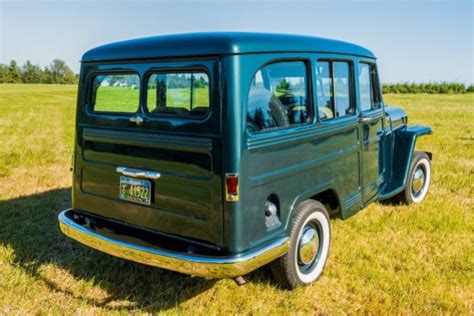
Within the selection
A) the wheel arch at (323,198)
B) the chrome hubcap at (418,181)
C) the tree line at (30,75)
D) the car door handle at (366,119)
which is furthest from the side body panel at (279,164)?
the tree line at (30,75)

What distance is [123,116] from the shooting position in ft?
10.6

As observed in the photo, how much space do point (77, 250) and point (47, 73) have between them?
3205 inches

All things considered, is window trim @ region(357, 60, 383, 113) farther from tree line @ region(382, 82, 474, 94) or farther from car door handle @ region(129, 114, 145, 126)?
tree line @ region(382, 82, 474, 94)

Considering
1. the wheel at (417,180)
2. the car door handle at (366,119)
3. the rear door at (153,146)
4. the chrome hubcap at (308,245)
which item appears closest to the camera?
the rear door at (153,146)

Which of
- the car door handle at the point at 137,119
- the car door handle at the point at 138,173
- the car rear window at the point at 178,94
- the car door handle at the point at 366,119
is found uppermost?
→ the car rear window at the point at 178,94

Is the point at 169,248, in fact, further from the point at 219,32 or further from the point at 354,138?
the point at 354,138

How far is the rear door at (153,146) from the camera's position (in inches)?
109

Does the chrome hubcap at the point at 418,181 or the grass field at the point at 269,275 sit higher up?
the chrome hubcap at the point at 418,181

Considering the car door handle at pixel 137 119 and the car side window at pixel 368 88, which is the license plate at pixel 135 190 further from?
the car side window at pixel 368 88

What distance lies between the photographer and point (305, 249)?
11.1 feet

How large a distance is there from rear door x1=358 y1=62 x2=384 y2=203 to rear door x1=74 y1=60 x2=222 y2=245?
6.08 feet

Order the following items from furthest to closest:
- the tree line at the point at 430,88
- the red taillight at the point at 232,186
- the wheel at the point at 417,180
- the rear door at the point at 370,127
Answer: the tree line at the point at 430,88 → the wheel at the point at 417,180 → the rear door at the point at 370,127 → the red taillight at the point at 232,186

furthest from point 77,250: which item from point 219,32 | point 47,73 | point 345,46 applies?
point 47,73

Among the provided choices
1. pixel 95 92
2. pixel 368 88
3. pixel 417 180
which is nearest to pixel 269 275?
pixel 95 92
